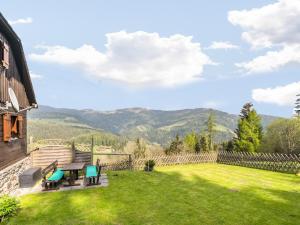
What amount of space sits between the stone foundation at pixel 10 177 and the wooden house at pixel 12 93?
0.30 metres

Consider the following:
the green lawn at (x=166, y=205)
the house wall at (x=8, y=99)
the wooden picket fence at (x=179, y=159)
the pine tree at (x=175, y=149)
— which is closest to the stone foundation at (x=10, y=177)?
the house wall at (x=8, y=99)

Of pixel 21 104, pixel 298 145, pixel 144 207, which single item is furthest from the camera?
pixel 298 145

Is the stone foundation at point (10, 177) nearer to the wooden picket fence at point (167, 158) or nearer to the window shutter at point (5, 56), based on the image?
the wooden picket fence at point (167, 158)

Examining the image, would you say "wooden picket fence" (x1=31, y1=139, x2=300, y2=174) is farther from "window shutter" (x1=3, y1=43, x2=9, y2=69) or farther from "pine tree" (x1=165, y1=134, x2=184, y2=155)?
"pine tree" (x1=165, y1=134, x2=184, y2=155)

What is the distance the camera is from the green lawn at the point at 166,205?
9273 millimetres

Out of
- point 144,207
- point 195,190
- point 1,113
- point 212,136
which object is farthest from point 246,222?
point 212,136

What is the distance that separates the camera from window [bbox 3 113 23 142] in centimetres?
1251

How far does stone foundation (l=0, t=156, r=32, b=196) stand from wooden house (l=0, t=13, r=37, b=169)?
11.9 inches

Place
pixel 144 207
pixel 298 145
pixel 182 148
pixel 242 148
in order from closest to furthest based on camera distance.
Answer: pixel 144 207 < pixel 298 145 < pixel 242 148 < pixel 182 148

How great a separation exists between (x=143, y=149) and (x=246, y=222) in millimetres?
42751

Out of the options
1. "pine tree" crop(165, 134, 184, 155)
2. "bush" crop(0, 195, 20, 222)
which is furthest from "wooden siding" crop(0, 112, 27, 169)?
"pine tree" crop(165, 134, 184, 155)

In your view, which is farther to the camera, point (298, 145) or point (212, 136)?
point (212, 136)

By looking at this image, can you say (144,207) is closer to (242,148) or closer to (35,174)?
(35,174)

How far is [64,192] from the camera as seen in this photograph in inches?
502
